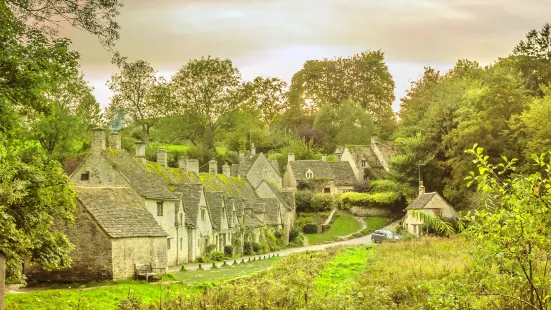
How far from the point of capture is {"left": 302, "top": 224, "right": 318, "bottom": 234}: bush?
86.8 meters

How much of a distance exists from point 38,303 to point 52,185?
4851 mm

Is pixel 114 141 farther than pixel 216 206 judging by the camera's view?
No

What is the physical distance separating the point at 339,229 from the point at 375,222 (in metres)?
7.01

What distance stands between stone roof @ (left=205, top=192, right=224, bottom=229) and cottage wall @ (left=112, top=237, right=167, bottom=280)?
2206cm

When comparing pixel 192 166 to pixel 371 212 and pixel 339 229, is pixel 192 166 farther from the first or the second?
pixel 371 212

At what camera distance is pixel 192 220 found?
57281 millimetres

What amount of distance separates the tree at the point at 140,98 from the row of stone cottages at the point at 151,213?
53.8ft

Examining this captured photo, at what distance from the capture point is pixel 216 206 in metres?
64.8

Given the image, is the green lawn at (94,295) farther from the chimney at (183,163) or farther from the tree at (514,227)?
the chimney at (183,163)

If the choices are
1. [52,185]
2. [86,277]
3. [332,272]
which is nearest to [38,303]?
[52,185]

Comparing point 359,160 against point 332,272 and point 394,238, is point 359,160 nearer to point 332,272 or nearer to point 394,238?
point 394,238

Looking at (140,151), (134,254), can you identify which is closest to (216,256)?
(140,151)

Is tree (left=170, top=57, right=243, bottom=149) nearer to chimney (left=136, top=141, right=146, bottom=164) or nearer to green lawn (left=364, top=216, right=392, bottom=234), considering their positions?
green lawn (left=364, top=216, right=392, bottom=234)

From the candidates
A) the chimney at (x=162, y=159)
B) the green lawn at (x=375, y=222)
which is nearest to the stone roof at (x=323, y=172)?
the green lawn at (x=375, y=222)
